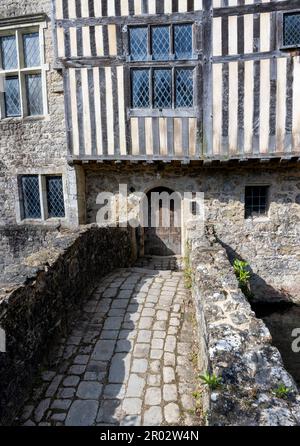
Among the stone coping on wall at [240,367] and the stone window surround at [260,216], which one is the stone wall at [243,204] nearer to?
the stone window surround at [260,216]

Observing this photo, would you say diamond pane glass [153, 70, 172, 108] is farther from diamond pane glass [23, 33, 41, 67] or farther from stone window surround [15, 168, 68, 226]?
diamond pane glass [23, 33, 41, 67]

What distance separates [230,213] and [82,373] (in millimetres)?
5471

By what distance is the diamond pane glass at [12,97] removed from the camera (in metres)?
8.56

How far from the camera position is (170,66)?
7145 mm

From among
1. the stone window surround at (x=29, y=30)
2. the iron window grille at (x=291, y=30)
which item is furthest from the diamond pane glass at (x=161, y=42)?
the stone window surround at (x=29, y=30)

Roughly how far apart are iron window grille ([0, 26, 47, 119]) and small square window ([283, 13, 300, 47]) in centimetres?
524

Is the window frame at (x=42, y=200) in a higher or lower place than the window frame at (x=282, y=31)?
lower

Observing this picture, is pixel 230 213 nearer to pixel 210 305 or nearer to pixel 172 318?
pixel 172 318

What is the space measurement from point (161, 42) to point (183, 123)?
5.46 ft

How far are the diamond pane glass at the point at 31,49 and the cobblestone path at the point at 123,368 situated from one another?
19.8ft

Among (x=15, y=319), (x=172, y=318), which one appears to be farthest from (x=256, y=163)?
(x=15, y=319)

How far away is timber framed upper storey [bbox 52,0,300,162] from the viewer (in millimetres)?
6859

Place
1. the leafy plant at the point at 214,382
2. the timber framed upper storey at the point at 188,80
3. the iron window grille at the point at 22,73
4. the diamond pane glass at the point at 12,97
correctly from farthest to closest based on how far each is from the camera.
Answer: the diamond pane glass at the point at 12,97, the iron window grille at the point at 22,73, the timber framed upper storey at the point at 188,80, the leafy plant at the point at 214,382

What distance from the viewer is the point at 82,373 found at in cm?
378
